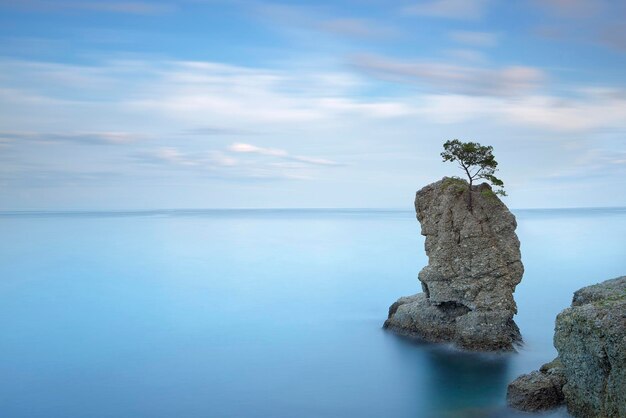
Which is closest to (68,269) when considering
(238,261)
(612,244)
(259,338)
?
(238,261)

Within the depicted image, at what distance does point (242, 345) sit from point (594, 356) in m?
28.8

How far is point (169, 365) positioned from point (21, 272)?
6010 cm

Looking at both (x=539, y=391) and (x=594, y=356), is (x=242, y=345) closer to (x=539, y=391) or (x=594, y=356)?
(x=539, y=391)

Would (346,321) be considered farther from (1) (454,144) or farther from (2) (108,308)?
(2) (108,308)

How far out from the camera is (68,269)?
9619cm

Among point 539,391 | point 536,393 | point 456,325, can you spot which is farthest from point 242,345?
point 539,391

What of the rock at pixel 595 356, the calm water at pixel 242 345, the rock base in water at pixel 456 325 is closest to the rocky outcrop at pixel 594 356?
the rock at pixel 595 356

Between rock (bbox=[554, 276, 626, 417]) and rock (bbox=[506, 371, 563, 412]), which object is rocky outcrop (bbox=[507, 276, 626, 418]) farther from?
rock (bbox=[506, 371, 563, 412])

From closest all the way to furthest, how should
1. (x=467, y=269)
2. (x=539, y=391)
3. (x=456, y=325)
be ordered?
(x=539, y=391), (x=456, y=325), (x=467, y=269)

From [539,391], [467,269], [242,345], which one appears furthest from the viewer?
[242,345]

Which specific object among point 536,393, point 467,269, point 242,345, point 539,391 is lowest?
point 242,345

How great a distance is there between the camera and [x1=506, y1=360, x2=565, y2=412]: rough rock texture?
1153 inches

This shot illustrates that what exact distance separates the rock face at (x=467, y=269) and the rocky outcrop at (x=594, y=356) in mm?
13434

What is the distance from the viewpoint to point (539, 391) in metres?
29.6
